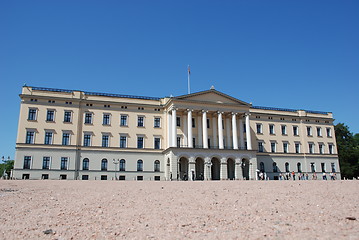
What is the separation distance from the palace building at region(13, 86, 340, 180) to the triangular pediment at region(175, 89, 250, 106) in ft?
0.54

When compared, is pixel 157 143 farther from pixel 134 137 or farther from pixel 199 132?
pixel 199 132

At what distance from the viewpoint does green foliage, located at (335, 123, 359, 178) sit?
6664cm

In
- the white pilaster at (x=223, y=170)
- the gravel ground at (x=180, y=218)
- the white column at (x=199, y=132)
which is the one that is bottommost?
the gravel ground at (x=180, y=218)

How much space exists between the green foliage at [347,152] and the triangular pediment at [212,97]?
3018 cm

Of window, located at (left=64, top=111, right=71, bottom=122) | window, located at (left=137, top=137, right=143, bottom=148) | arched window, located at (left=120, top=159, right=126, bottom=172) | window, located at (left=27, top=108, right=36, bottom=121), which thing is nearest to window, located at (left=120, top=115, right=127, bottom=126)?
window, located at (left=137, top=137, right=143, bottom=148)

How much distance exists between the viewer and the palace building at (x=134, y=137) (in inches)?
1794

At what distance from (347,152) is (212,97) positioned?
37.4m

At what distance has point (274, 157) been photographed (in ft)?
190

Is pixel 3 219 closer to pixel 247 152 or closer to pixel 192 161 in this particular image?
pixel 192 161

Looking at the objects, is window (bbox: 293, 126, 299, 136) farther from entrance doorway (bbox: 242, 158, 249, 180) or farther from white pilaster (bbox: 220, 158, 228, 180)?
white pilaster (bbox: 220, 158, 228, 180)

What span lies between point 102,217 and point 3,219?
10.3ft

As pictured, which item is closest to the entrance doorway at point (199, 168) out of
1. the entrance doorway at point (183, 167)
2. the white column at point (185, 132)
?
the entrance doorway at point (183, 167)

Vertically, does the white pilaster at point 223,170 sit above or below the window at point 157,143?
below

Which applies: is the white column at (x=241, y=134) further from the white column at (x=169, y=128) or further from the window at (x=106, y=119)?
the window at (x=106, y=119)
